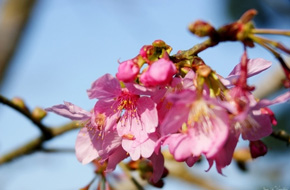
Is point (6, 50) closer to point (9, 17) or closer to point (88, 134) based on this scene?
point (9, 17)

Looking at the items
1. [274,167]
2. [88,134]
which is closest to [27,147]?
[88,134]

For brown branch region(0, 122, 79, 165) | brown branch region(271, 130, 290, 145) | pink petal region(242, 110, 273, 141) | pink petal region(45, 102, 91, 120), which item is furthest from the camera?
brown branch region(0, 122, 79, 165)

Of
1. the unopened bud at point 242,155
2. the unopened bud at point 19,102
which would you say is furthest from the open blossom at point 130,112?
the unopened bud at point 242,155

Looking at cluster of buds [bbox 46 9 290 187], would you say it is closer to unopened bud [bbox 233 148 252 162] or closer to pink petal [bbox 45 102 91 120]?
pink petal [bbox 45 102 91 120]

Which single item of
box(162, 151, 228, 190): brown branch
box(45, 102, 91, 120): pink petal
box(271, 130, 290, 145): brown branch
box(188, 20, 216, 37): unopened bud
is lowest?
box(162, 151, 228, 190): brown branch

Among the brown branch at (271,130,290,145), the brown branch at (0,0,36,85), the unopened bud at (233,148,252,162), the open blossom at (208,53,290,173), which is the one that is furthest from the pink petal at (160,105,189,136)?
the brown branch at (0,0,36,85)

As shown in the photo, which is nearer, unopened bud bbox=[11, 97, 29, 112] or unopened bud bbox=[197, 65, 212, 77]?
unopened bud bbox=[197, 65, 212, 77]

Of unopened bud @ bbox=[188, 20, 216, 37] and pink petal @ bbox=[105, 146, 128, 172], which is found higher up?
unopened bud @ bbox=[188, 20, 216, 37]
